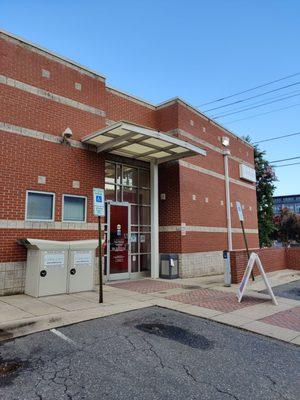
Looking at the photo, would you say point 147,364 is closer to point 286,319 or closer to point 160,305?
point 160,305

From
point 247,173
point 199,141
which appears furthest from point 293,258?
point 199,141

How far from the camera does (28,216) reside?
32.4 ft

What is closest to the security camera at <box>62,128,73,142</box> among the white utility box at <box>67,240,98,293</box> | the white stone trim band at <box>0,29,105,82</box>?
the white stone trim band at <box>0,29,105,82</box>

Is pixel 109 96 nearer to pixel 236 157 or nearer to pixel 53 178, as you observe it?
pixel 53 178

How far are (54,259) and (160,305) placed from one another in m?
3.17

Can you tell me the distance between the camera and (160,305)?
324 inches

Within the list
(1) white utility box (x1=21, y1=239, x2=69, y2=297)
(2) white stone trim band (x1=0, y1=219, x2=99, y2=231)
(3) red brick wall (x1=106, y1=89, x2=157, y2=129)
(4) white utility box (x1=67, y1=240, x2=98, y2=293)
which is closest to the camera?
(1) white utility box (x1=21, y1=239, x2=69, y2=297)

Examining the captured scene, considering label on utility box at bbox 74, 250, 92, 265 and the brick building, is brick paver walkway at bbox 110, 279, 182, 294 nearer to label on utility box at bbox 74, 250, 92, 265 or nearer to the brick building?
the brick building

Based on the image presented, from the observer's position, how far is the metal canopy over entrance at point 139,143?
1045 centimetres

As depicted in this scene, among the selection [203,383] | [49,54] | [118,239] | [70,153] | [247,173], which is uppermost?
[49,54]

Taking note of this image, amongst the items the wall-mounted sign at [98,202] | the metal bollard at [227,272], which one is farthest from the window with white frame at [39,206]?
the metal bollard at [227,272]

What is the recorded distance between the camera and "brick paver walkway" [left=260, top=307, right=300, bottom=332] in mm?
6762

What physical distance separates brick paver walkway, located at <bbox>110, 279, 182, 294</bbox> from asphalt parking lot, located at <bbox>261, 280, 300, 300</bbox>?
309 centimetres

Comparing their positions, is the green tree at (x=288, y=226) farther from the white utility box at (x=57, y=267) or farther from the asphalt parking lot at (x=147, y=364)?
the asphalt parking lot at (x=147, y=364)
